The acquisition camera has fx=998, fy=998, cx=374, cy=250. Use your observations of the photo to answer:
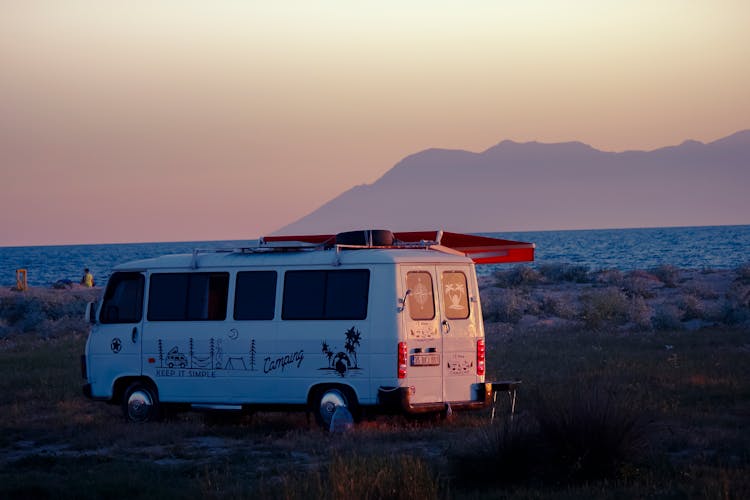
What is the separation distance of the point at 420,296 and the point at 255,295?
235 centimetres

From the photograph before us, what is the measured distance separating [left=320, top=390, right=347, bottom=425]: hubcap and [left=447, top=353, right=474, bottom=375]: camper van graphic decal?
4.83 feet

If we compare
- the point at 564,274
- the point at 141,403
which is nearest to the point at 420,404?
the point at 141,403

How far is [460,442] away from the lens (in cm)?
1128

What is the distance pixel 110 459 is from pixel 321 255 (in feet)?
12.5

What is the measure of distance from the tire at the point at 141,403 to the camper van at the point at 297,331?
18mm

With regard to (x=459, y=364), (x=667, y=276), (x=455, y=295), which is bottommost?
(x=459, y=364)

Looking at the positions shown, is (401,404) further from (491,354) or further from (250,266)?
(491,354)

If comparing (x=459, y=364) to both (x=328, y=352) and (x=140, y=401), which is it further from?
(x=140, y=401)

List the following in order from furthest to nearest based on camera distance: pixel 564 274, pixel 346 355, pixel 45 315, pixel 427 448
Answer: pixel 564 274 → pixel 45 315 → pixel 346 355 → pixel 427 448

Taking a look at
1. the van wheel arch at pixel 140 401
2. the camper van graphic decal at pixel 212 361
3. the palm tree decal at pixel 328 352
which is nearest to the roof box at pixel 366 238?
the palm tree decal at pixel 328 352

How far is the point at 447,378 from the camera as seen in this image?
43.1 ft

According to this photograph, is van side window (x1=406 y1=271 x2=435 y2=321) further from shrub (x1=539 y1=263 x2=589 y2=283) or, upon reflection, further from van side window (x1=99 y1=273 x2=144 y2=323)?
shrub (x1=539 y1=263 x2=589 y2=283)

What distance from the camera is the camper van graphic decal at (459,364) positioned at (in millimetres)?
13203

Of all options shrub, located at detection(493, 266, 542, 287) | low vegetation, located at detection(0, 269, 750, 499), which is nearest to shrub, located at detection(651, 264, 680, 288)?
shrub, located at detection(493, 266, 542, 287)
